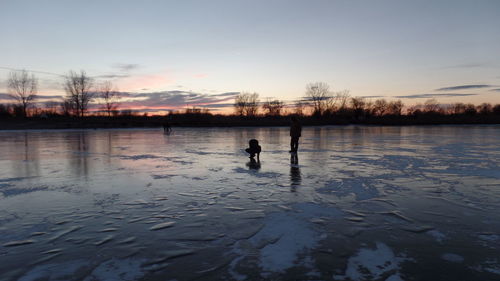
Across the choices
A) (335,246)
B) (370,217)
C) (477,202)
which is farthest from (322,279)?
(477,202)

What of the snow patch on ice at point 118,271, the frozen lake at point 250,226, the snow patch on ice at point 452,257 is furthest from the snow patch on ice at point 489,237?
the snow patch on ice at point 118,271

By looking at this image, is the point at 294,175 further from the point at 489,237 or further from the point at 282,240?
the point at 489,237

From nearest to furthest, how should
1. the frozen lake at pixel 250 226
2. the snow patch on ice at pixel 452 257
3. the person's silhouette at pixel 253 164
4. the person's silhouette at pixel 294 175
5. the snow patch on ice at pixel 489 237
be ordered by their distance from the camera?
the frozen lake at pixel 250 226
the snow patch on ice at pixel 452 257
the snow patch on ice at pixel 489 237
the person's silhouette at pixel 294 175
the person's silhouette at pixel 253 164

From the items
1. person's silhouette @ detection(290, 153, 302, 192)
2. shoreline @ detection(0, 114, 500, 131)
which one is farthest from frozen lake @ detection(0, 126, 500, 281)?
shoreline @ detection(0, 114, 500, 131)

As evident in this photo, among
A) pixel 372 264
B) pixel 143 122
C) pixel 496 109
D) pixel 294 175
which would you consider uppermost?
pixel 496 109

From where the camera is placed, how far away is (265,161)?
11.0m

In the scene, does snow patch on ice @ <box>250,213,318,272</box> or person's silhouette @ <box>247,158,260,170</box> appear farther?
person's silhouette @ <box>247,158,260,170</box>

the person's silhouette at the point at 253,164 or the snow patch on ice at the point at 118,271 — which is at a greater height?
the person's silhouette at the point at 253,164

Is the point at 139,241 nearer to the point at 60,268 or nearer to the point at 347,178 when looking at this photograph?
the point at 60,268

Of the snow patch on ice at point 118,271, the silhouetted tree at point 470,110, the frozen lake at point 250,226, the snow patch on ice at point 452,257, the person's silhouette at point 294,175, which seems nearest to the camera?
the snow patch on ice at point 118,271

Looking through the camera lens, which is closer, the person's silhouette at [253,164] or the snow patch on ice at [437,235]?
the snow patch on ice at [437,235]

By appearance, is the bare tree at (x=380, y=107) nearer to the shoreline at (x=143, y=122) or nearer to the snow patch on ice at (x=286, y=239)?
the shoreline at (x=143, y=122)

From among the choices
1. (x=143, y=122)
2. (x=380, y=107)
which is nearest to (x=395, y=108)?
(x=380, y=107)

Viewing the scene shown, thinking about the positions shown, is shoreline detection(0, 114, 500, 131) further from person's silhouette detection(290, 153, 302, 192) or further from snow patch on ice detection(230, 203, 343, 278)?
snow patch on ice detection(230, 203, 343, 278)
